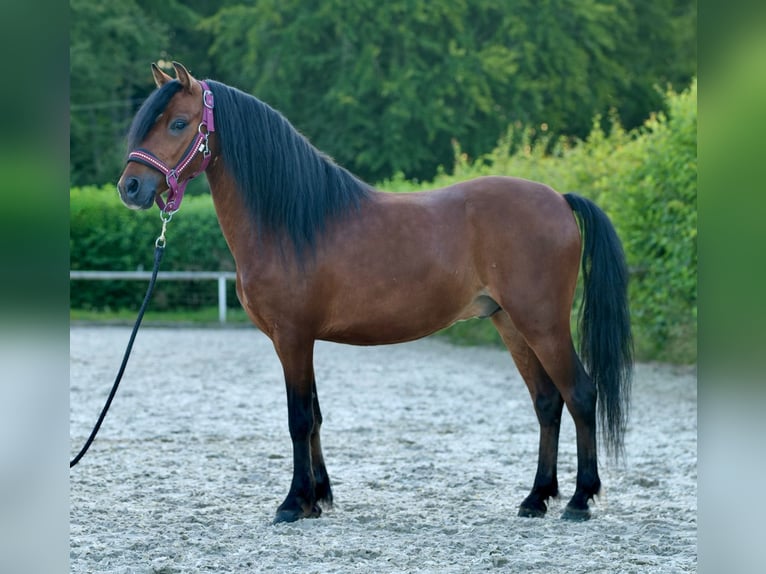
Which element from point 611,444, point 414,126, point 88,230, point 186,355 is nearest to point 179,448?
point 611,444

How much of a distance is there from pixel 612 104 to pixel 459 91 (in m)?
4.98

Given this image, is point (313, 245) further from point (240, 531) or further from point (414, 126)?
point (414, 126)

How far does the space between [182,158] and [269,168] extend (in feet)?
1.34

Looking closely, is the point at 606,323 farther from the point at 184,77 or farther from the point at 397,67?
the point at 397,67

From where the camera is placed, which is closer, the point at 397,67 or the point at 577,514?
the point at 577,514

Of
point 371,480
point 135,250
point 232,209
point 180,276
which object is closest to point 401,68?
point 135,250

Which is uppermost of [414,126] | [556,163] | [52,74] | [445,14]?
[445,14]

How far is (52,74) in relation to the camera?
1.61 m

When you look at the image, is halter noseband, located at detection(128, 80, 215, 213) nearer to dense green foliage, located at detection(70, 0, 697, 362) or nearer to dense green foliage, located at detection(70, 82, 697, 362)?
dense green foliage, located at detection(70, 82, 697, 362)

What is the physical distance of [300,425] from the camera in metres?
4.32

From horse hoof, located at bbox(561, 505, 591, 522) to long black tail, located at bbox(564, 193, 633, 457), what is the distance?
12.5 inches

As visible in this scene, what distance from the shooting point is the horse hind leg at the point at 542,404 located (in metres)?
4.54

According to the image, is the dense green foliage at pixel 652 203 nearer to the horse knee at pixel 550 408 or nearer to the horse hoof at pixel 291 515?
the horse knee at pixel 550 408

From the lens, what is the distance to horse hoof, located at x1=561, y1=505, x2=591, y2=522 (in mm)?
4328
